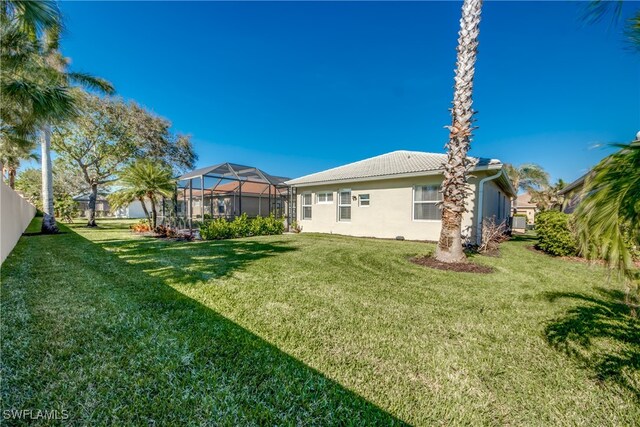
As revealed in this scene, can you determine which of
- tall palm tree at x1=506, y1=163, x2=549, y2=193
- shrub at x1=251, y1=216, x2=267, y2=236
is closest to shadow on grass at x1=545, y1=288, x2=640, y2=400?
shrub at x1=251, y1=216, x2=267, y2=236

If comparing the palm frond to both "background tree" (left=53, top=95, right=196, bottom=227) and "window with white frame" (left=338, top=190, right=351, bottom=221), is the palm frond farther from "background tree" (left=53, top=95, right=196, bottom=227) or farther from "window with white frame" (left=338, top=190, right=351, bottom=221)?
"window with white frame" (left=338, top=190, right=351, bottom=221)

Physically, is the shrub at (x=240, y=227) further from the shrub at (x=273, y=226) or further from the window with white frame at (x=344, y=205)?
the window with white frame at (x=344, y=205)

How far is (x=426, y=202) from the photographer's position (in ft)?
34.7

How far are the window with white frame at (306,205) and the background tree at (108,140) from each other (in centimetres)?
1349

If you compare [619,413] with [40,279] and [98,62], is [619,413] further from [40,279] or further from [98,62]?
[98,62]

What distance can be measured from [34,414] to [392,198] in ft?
36.8

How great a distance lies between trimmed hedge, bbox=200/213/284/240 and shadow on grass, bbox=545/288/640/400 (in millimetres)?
10873

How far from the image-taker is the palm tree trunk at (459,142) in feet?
21.0

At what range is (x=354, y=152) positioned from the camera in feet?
99.8

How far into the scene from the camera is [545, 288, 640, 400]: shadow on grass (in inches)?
91.6

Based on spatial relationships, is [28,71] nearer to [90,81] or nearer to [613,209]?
[90,81]

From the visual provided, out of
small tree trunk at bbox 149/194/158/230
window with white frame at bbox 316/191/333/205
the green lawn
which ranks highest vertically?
window with white frame at bbox 316/191/333/205

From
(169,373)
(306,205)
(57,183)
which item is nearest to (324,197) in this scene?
(306,205)

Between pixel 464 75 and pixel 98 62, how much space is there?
56.7 ft
